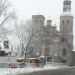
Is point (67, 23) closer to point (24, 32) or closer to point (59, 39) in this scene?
point (59, 39)

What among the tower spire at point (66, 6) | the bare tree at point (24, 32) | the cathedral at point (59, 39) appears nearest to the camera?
the bare tree at point (24, 32)

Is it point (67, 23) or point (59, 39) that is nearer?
point (59, 39)

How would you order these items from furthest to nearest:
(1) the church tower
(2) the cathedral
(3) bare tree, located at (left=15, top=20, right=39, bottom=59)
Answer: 1. (1) the church tower
2. (2) the cathedral
3. (3) bare tree, located at (left=15, top=20, right=39, bottom=59)

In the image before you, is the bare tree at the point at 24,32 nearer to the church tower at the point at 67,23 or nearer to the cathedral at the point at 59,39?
the cathedral at the point at 59,39

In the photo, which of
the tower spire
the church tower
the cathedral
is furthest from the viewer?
the tower spire

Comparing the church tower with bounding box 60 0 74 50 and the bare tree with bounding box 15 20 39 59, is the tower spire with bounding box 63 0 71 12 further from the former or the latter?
the bare tree with bounding box 15 20 39 59

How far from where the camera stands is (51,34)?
109000 millimetres

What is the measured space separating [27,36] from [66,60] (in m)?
41.7

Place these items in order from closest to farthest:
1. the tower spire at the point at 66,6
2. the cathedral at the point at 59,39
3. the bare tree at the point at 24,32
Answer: the bare tree at the point at 24,32 < the cathedral at the point at 59,39 < the tower spire at the point at 66,6

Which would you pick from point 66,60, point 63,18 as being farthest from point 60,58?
point 63,18

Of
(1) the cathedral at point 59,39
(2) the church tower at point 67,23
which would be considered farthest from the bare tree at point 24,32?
(2) the church tower at point 67,23

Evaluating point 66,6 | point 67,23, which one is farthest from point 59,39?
point 66,6

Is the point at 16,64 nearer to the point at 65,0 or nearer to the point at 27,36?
the point at 27,36

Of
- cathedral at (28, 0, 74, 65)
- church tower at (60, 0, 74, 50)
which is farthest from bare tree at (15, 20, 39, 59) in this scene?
church tower at (60, 0, 74, 50)
